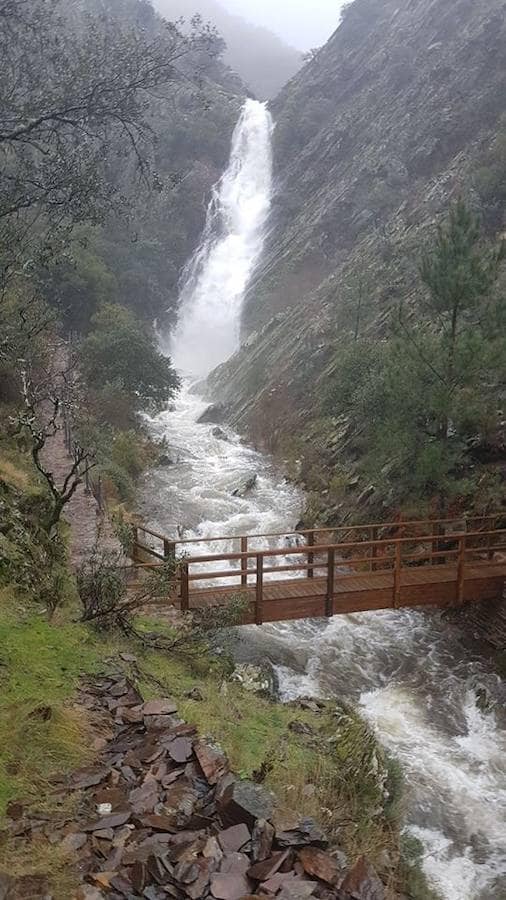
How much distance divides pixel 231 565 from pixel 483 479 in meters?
6.17

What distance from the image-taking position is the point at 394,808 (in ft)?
21.9

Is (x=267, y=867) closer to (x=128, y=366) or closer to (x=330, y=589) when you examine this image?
(x=330, y=589)

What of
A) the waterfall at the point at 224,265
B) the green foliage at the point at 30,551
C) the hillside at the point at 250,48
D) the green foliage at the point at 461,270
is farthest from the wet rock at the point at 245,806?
the hillside at the point at 250,48

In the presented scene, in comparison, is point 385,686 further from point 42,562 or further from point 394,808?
point 42,562

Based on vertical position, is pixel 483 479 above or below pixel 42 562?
above

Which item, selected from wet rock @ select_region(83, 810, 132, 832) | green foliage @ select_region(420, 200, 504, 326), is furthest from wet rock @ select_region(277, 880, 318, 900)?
green foliage @ select_region(420, 200, 504, 326)

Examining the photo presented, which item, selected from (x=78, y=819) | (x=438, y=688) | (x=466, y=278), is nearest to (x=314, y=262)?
(x=466, y=278)

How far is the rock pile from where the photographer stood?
3.93 metres

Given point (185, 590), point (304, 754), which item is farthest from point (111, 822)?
point (185, 590)

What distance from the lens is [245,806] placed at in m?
4.61

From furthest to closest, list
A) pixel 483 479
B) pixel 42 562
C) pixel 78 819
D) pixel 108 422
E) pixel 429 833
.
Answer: pixel 108 422 < pixel 483 479 < pixel 42 562 < pixel 429 833 < pixel 78 819

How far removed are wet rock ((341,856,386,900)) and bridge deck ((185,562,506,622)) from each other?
613 centimetres

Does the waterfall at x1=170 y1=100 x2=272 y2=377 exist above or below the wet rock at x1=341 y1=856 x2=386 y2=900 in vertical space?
above

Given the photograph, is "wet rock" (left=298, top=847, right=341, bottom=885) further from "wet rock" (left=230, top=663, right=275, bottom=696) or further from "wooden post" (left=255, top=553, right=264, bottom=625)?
"wooden post" (left=255, top=553, right=264, bottom=625)
